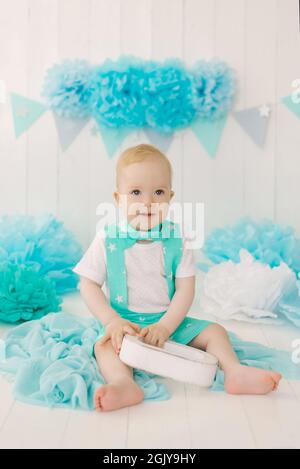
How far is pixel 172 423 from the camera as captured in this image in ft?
3.70

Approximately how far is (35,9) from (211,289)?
1.49 metres

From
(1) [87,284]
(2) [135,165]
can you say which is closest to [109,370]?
(1) [87,284]

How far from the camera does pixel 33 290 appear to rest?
1.93 metres

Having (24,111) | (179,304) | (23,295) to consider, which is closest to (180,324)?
(179,304)

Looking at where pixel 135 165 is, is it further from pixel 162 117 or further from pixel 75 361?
pixel 162 117

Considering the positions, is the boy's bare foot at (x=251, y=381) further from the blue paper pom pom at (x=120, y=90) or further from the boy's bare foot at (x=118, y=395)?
the blue paper pom pom at (x=120, y=90)

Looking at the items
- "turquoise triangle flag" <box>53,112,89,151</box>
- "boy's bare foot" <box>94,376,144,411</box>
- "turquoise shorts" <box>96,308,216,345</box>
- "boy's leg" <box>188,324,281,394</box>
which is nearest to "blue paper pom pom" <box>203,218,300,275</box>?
"turquoise triangle flag" <box>53,112,89,151</box>

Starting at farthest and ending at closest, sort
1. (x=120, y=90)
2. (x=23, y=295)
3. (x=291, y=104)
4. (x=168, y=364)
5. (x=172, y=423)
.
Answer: (x=291, y=104) → (x=120, y=90) → (x=23, y=295) → (x=168, y=364) → (x=172, y=423)

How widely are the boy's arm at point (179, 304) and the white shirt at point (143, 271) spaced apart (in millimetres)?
21

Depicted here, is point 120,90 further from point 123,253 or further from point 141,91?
point 123,253

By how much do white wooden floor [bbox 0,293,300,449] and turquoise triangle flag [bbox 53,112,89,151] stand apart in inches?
62.5

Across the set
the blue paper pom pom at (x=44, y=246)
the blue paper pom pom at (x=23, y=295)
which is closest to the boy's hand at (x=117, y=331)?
the blue paper pom pom at (x=23, y=295)

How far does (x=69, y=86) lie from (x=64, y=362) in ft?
5.15
